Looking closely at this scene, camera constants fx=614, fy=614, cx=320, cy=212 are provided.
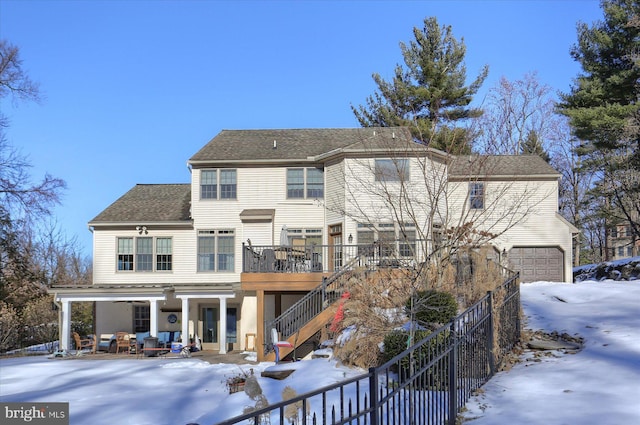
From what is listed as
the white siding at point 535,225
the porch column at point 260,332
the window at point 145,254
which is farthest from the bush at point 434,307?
the window at point 145,254

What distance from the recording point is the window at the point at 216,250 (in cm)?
2523

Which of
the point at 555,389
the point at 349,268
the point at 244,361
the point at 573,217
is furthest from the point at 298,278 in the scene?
the point at 573,217

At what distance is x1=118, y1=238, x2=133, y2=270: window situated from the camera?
2570 cm

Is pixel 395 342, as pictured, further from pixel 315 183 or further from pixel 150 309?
pixel 150 309

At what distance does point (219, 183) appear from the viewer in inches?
997

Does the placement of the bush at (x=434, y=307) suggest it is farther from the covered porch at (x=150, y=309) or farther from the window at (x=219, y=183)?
the window at (x=219, y=183)

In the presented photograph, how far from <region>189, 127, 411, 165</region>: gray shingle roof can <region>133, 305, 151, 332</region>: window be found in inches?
271

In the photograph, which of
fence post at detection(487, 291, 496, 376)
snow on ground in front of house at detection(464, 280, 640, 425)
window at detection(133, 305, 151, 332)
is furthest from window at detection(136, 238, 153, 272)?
fence post at detection(487, 291, 496, 376)

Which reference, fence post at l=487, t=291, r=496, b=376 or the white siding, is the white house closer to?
the white siding

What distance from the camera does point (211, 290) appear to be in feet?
75.6

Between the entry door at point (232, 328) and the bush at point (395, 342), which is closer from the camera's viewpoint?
the bush at point (395, 342)

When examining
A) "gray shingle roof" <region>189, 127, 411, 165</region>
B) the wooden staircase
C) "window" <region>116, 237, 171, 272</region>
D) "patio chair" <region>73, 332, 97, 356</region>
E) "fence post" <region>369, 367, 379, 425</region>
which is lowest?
"patio chair" <region>73, 332, 97, 356</region>

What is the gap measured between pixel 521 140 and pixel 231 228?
2382 cm

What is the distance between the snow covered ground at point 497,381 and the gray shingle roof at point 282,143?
28.1ft
